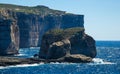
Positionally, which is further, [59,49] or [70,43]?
[70,43]

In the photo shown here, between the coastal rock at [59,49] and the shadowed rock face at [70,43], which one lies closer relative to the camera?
the coastal rock at [59,49]

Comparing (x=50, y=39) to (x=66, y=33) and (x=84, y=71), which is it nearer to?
(x=66, y=33)

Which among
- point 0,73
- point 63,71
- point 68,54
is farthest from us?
point 68,54

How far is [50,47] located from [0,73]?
154ft

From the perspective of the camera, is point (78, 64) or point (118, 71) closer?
point (118, 71)

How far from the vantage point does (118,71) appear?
145750 millimetres

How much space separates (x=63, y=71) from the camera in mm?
143625

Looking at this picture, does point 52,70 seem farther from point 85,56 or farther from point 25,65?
point 85,56

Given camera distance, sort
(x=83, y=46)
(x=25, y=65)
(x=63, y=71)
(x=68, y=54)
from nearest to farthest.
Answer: (x=63, y=71) < (x=25, y=65) < (x=68, y=54) < (x=83, y=46)

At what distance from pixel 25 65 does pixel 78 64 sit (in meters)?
22.0

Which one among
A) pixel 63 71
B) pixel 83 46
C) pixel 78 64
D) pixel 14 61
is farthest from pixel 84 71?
pixel 83 46

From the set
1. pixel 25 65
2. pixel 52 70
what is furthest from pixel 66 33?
pixel 52 70

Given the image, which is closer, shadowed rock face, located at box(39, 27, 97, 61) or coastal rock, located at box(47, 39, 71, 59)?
coastal rock, located at box(47, 39, 71, 59)

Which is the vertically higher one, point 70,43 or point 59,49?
point 70,43
